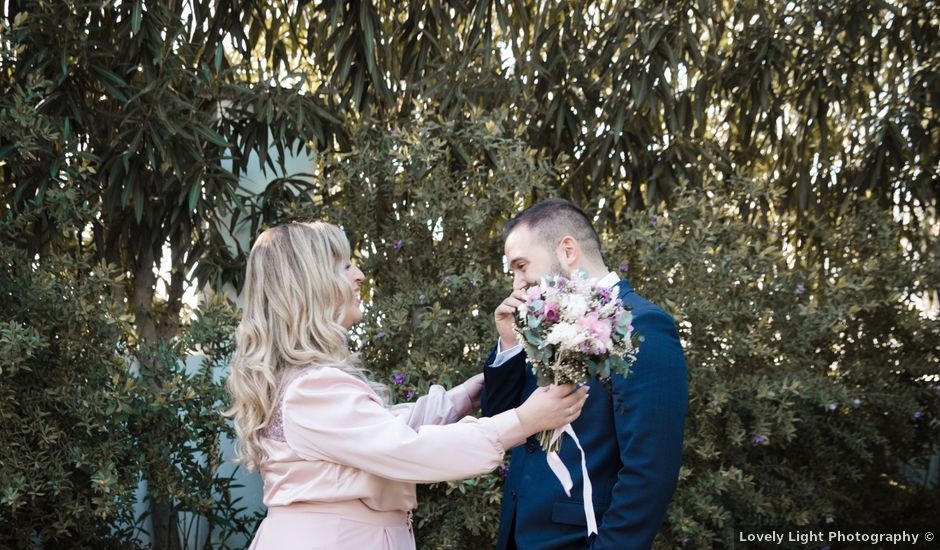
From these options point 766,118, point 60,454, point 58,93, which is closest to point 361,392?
point 60,454

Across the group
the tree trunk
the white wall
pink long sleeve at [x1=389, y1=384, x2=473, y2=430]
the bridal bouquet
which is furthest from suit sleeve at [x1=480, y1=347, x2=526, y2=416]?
the white wall

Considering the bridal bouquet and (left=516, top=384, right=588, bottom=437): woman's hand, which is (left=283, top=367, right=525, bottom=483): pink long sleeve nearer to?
(left=516, top=384, right=588, bottom=437): woman's hand

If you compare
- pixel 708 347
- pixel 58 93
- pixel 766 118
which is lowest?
pixel 708 347

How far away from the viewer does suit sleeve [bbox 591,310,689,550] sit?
2.35 m

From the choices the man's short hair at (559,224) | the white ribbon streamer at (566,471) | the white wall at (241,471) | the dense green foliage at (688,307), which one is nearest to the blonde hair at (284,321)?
the white ribbon streamer at (566,471)

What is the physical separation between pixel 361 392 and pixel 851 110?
4.97m

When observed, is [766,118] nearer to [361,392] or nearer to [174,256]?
[174,256]

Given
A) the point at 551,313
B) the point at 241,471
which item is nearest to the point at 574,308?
the point at 551,313

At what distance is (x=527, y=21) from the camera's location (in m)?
5.42

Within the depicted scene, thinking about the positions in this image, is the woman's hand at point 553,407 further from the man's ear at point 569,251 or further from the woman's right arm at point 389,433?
the man's ear at point 569,251

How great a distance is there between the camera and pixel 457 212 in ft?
15.4

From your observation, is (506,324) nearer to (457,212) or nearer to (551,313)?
(551,313)

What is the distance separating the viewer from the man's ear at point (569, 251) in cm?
288

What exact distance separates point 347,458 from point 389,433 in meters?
0.13
